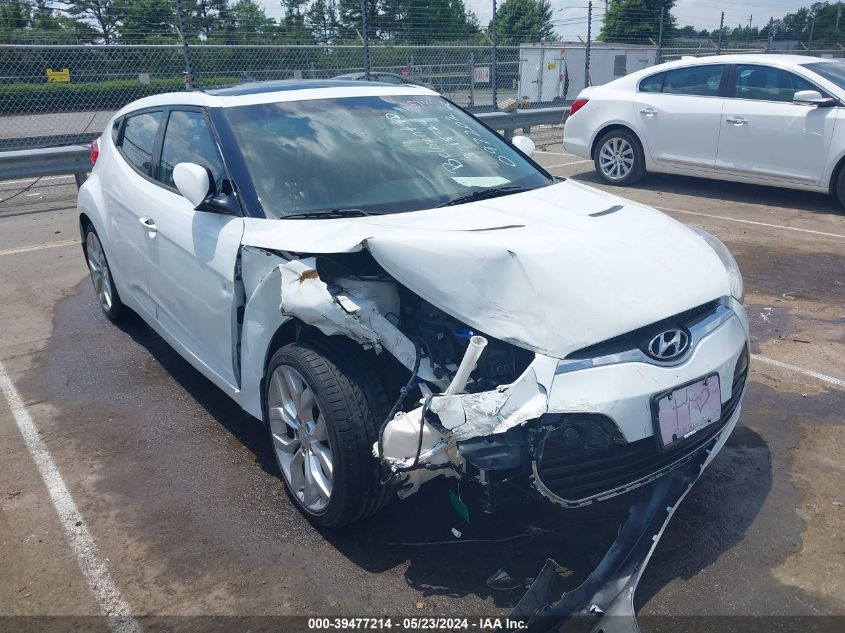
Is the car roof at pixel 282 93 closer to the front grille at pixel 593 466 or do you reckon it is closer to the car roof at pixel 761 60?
the front grille at pixel 593 466

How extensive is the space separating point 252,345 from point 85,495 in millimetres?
1074

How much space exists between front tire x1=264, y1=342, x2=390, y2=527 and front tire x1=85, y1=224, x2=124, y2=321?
2529 millimetres

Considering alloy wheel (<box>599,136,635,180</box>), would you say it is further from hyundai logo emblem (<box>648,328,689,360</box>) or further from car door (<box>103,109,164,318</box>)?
hyundai logo emblem (<box>648,328,689,360</box>)

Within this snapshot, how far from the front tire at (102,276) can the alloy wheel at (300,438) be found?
8.07 ft

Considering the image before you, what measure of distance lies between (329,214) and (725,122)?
706 centimetres

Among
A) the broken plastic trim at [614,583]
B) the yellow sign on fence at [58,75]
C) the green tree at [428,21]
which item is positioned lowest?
the broken plastic trim at [614,583]

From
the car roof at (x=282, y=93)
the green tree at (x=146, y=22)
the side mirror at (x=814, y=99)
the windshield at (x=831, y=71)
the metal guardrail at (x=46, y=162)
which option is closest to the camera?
the car roof at (x=282, y=93)

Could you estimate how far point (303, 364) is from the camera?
2.86 m

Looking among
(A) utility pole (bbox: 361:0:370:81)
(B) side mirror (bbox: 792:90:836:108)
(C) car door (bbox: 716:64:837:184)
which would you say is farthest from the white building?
(B) side mirror (bbox: 792:90:836:108)

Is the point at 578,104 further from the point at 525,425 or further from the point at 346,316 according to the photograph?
the point at 525,425

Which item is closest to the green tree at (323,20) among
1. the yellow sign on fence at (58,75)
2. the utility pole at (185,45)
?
the utility pole at (185,45)

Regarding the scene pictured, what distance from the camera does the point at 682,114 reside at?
9.20 meters

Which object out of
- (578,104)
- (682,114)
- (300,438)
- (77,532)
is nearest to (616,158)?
(578,104)

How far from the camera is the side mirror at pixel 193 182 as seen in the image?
3385 mm
